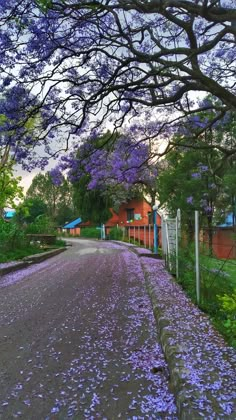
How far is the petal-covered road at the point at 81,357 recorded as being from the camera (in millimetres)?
3145

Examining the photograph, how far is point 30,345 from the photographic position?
4797mm

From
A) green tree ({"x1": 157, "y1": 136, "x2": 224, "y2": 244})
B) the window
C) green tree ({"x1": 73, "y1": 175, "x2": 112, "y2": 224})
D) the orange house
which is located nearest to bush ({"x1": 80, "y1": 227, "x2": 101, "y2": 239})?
the orange house

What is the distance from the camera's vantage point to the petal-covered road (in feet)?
10.3

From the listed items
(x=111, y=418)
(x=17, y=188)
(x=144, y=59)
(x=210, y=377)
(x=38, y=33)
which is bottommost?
(x=111, y=418)

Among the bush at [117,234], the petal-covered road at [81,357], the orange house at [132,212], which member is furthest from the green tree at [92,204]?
the petal-covered road at [81,357]

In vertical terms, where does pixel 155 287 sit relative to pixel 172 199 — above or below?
below

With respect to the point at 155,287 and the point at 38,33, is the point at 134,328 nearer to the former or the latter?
the point at 155,287

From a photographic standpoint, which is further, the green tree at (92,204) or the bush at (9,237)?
the green tree at (92,204)

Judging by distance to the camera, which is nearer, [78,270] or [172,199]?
[78,270]

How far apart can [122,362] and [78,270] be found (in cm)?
850

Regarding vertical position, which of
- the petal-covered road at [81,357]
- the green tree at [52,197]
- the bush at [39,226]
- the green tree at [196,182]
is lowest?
the petal-covered road at [81,357]

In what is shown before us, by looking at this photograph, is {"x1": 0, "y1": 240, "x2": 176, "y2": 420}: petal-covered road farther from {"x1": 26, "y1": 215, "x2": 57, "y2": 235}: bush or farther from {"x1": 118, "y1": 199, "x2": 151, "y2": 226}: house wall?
{"x1": 118, "y1": 199, "x2": 151, "y2": 226}: house wall

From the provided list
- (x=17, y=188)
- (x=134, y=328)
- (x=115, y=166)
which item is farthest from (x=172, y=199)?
(x=134, y=328)

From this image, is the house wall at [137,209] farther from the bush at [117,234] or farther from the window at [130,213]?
the bush at [117,234]
